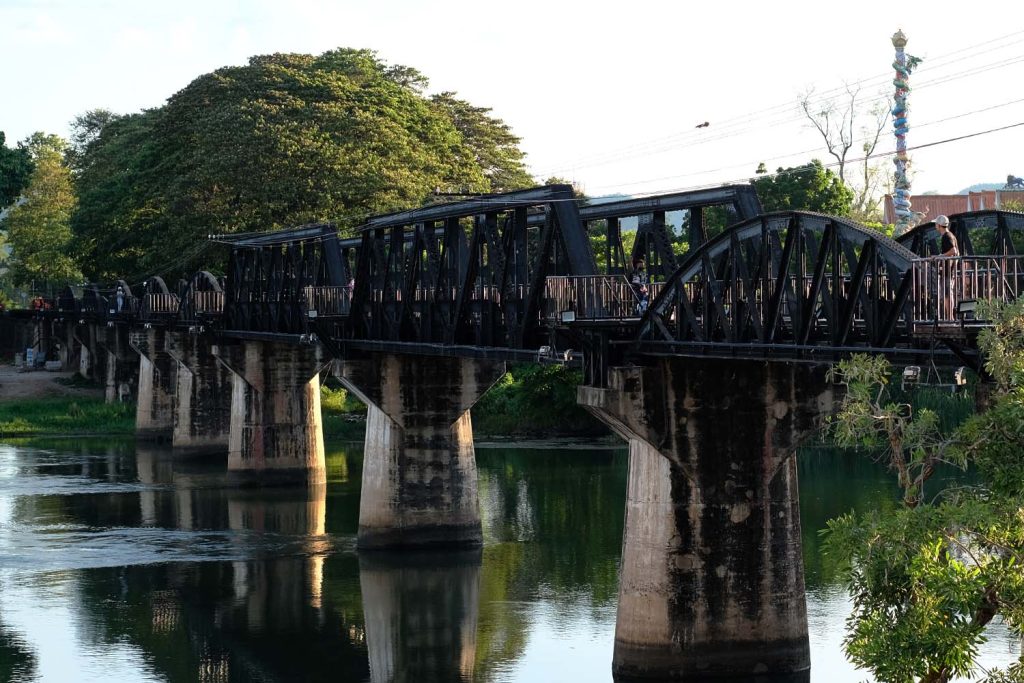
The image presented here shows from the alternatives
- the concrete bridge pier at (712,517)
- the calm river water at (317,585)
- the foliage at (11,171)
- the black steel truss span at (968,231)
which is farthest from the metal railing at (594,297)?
the foliage at (11,171)

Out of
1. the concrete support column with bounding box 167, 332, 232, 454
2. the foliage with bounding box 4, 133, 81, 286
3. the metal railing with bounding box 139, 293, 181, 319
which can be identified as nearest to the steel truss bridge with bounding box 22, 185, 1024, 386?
the concrete support column with bounding box 167, 332, 232, 454

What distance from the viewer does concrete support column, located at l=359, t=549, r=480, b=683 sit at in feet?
132

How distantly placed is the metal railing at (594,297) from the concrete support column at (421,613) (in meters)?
9.52

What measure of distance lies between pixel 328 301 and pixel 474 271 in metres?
14.8

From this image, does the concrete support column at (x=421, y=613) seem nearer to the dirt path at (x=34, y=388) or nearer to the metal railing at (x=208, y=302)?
the metal railing at (x=208, y=302)

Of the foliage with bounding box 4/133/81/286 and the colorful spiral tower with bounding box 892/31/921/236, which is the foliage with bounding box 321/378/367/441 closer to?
the colorful spiral tower with bounding box 892/31/921/236

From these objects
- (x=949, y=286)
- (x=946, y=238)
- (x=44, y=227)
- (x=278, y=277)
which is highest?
(x=44, y=227)

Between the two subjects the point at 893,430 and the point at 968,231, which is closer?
the point at 893,430

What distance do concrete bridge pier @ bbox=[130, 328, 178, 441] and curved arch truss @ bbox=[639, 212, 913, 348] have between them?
220 feet

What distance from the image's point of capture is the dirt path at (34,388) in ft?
376

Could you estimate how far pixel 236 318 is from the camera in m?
72.9

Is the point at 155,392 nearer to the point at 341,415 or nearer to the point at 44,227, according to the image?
the point at 341,415

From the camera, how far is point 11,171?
87.6m

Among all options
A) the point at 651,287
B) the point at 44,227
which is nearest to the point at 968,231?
the point at 651,287
